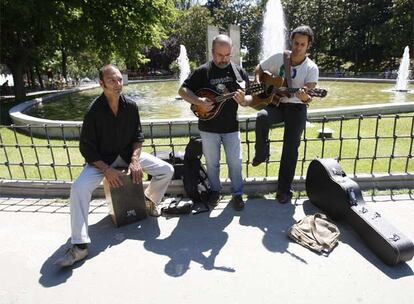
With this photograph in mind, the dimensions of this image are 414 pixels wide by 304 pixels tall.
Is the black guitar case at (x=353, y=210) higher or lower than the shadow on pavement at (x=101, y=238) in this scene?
higher

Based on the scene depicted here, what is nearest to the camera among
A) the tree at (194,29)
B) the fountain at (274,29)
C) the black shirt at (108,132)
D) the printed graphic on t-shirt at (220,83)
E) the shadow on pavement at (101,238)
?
the shadow on pavement at (101,238)

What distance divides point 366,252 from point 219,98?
7.05 feet

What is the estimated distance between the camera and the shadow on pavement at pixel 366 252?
10.2ft

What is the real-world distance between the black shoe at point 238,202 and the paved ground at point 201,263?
0.28 feet

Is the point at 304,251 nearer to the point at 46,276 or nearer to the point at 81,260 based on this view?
the point at 81,260

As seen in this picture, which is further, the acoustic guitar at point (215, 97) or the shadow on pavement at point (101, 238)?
the acoustic guitar at point (215, 97)

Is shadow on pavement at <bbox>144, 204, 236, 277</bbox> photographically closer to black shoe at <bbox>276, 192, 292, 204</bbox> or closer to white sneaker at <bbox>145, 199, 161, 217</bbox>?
white sneaker at <bbox>145, 199, 161, 217</bbox>

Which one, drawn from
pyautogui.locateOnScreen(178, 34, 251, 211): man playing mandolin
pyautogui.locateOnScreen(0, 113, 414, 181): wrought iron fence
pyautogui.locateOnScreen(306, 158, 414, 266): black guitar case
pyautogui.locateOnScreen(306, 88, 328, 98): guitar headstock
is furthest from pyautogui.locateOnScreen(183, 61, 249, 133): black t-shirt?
pyautogui.locateOnScreen(306, 158, 414, 266): black guitar case

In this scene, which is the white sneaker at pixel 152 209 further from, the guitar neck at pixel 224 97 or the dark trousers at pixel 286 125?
the guitar neck at pixel 224 97

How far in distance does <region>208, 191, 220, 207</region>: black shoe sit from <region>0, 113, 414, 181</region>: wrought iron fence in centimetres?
67

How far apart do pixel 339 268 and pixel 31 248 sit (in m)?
3.03

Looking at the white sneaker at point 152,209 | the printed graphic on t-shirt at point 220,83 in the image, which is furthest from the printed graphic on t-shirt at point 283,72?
the white sneaker at point 152,209

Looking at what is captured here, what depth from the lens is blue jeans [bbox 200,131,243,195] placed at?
426 centimetres

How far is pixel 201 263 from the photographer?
3350mm
